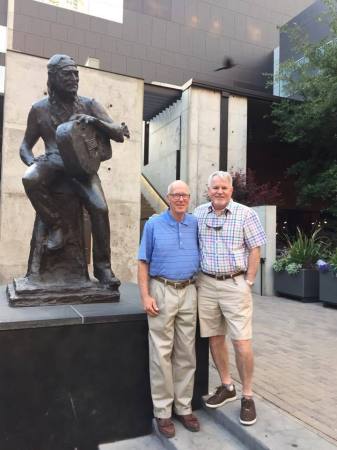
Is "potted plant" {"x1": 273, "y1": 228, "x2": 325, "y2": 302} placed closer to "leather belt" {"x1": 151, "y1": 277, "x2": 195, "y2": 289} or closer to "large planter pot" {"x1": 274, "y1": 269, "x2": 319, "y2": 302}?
"large planter pot" {"x1": 274, "y1": 269, "x2": 319, "y2": 302}

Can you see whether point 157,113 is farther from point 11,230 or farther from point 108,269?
point 108,269

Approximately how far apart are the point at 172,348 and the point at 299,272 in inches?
277

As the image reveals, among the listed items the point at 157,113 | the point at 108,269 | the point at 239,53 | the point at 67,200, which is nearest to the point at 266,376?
the point at 108,269

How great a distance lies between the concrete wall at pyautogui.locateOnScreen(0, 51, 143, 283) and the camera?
10.2 metres

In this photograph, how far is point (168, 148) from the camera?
14664mm

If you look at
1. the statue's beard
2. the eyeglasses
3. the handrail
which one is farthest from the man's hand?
the handrail

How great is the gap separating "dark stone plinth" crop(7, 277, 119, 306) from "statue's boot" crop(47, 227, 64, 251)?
0.33 m

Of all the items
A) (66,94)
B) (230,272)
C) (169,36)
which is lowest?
(230,272)

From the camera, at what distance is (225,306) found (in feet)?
A: 10.3

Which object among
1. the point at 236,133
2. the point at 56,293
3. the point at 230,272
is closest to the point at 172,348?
the point at 230,272

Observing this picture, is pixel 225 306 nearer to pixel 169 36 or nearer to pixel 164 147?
pixel 164 147

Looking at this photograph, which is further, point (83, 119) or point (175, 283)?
point (83, 119)

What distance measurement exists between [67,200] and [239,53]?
66.4 feet

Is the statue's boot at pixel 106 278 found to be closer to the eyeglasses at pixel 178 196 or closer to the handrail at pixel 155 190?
the eyeglasses at pixel 178 196
